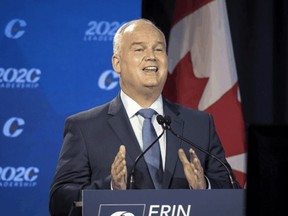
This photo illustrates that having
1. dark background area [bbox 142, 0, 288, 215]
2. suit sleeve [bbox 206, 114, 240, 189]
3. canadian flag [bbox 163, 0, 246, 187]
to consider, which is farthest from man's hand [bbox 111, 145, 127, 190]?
dark background area [bbox 142, 0, 288, 215]

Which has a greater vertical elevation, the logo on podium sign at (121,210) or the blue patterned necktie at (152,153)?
the blue patterned necktie at (152,153)

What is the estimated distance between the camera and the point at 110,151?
2.57 m

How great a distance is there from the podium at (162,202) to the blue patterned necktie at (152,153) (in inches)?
25.1

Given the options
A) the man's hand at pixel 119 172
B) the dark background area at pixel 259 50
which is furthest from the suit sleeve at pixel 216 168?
the dark background area at pixel 259 50

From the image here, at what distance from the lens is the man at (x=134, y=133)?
8.18 feet

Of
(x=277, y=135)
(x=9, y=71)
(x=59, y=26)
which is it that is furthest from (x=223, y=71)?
(x=277, y=135)

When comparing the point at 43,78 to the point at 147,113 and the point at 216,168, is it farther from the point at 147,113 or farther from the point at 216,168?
the point at 216,168

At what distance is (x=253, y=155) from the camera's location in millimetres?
911

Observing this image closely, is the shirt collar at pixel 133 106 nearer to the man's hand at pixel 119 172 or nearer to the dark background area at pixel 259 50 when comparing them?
the man's hand at pixel 119 172

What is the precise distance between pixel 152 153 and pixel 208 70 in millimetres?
1572

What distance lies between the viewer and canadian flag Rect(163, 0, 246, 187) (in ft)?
13.1

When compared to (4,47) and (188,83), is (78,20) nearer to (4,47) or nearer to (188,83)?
(4,47)

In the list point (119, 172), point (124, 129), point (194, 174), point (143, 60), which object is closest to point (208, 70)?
point (143, 60)

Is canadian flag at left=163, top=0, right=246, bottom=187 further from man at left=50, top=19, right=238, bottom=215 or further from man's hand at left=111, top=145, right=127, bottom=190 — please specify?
man's hand at left=111, top=145, right=127, bottom=190
